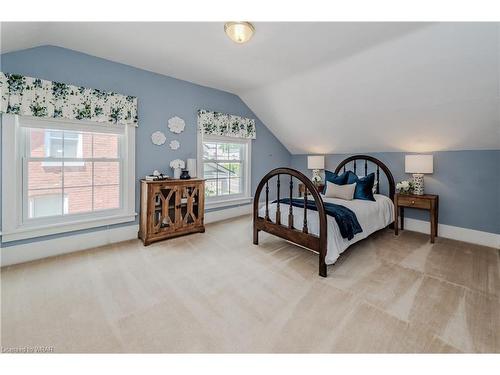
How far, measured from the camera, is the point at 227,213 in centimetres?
446

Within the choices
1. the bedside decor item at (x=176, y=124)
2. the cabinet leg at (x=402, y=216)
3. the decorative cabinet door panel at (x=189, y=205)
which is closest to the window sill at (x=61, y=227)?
the decorative cabinet door panel at (x=189, y=205)

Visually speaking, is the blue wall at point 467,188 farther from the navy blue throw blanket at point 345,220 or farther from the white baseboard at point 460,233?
the navy blue throw blanket at point 345,220

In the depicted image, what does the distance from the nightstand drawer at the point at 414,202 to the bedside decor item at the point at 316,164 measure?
5.19ft

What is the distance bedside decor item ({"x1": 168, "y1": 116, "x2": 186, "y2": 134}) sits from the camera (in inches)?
141

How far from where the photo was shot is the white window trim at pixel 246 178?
3957 millimetres

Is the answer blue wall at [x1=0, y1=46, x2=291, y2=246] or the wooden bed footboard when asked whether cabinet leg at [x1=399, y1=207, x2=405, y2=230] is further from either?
blue wall at [x1=0, y1=46, x2=291, y2=246]

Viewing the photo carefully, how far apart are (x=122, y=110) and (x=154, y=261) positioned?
6.55 ft

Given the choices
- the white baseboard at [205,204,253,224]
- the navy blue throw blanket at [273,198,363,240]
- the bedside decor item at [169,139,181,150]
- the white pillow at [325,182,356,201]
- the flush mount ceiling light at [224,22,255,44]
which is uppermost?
the flush mount ceiling light at [224,22,255,44]

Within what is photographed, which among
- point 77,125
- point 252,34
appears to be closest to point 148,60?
point 77,125

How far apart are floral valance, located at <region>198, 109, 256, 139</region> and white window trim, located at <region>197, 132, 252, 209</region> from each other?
0.33ft

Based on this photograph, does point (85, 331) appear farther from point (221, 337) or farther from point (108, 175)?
point (108, 175)

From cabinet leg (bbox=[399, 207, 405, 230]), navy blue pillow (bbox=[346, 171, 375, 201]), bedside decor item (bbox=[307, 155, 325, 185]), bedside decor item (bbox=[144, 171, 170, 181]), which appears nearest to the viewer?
bedside decor item (bbox=[144, 171, 170, 181])

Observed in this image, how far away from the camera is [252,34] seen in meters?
2.23

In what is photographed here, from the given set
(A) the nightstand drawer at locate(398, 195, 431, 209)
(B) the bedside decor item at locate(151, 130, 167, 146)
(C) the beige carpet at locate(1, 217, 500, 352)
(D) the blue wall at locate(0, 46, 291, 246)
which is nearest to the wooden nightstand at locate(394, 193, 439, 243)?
(A) the nightstand drawer at locate(398, 195, 431, 209)
